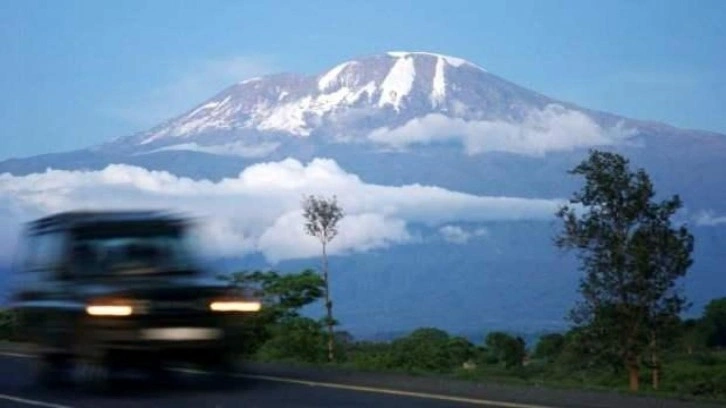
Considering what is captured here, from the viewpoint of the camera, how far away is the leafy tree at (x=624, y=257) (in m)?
35.7

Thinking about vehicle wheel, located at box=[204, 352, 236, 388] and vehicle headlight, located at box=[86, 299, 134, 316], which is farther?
vehicle wheel, located at box=[204, 352, 236, 388]

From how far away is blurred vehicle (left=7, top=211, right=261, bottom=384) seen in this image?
1639cm

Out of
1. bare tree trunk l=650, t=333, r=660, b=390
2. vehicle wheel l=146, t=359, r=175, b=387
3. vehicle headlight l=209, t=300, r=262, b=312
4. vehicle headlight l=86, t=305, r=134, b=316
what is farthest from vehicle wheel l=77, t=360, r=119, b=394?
bare tree trunk l=650, t=333, r=660, b=390

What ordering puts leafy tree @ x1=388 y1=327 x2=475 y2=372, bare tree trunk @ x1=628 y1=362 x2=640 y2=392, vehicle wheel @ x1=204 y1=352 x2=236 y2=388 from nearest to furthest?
vehicle wheel @ x1=204 y1=352 x2=236 y2=388, bare tree trunk @ x1=628 y1=362 x2=640 y2=392, leafy tree @ x1=388 y1=327 x2=475 y2=372

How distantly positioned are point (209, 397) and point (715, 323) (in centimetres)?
5114

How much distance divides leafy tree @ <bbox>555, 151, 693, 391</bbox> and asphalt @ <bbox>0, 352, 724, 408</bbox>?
17191 mm

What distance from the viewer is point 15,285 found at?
18.8 meters

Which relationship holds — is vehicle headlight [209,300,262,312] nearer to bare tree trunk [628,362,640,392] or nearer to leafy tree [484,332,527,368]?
bare tree trunk [628,362,640,392]

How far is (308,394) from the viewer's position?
16.9m

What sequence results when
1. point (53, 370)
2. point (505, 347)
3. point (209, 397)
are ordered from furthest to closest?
point (505, 347) < point (53, 370) < point (209, 397)

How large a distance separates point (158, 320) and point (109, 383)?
72.4 inches

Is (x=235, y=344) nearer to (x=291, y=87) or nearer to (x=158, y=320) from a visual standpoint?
(x=158, y=320)

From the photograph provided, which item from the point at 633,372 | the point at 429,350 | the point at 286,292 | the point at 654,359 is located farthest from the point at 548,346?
the point at 633,372

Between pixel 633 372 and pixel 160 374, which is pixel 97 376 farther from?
pixel 633 372
